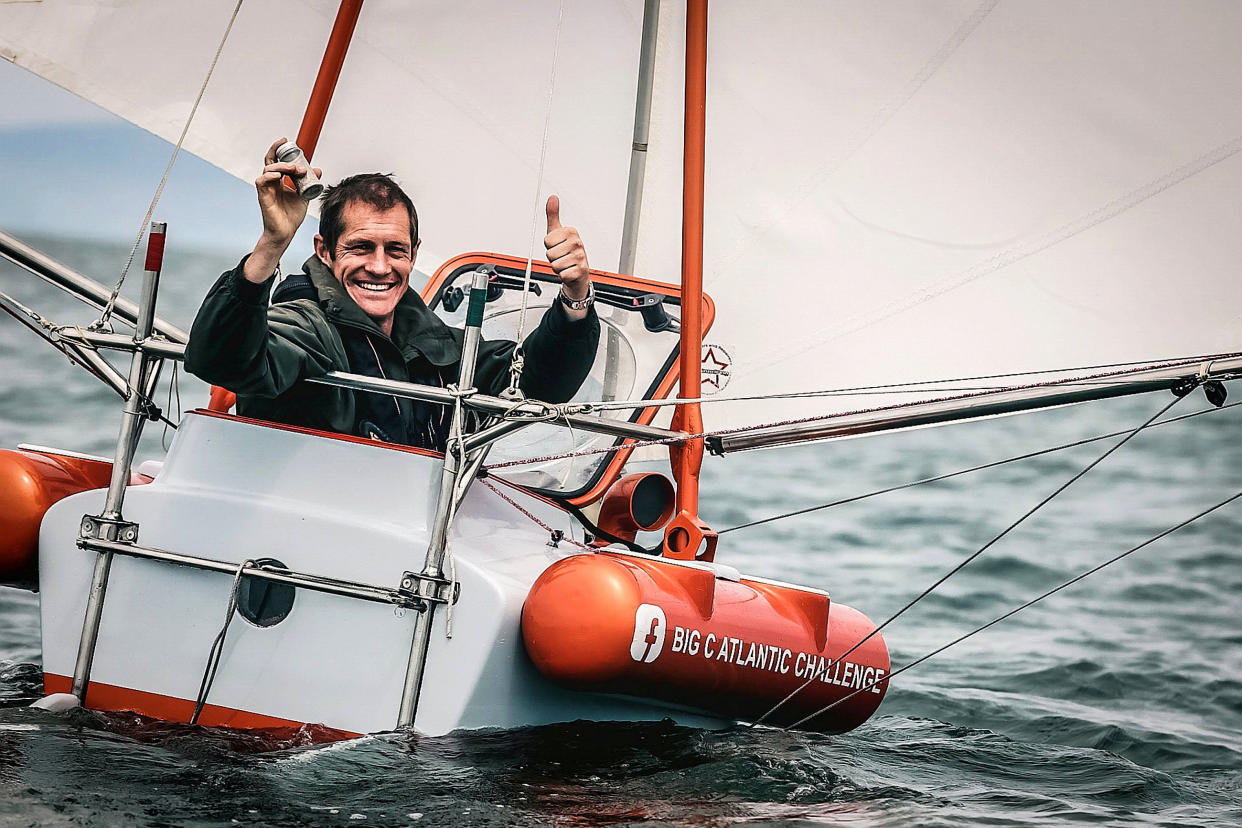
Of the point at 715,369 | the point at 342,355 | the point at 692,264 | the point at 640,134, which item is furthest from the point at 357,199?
the point at 640,134

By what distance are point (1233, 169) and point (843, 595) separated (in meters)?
4.54

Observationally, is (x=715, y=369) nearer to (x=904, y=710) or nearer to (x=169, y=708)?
(x=904, y=710)

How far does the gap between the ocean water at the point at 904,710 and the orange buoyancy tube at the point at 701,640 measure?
6.5 inches

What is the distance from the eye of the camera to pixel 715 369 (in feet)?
13.8

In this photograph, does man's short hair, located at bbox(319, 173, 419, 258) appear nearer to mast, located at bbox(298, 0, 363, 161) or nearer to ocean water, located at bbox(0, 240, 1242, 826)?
mast, located at bbox(298, 0, 363, 161)

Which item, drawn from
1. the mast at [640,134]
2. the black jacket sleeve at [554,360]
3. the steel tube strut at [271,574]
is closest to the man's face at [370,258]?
the black jacket sleeve at [554,360]

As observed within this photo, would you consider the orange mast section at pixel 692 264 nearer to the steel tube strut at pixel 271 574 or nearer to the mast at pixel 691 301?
the mast at pixel 691 301

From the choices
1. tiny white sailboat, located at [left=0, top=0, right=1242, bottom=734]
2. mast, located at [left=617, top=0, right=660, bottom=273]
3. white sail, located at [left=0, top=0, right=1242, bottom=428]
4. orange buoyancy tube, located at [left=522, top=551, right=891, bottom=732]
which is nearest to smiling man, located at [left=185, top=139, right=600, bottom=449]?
tiny white sailboat, located at [left=0, top=0, right=1242, bottom=734]

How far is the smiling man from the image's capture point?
8.36 ft

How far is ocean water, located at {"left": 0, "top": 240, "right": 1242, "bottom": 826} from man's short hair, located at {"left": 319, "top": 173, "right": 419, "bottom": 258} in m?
1.32

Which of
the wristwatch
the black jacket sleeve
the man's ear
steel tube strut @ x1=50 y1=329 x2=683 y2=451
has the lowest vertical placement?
steel tube strut @ x1=50 y1=329 x2=683 y2=451

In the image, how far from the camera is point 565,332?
3457 millimetres

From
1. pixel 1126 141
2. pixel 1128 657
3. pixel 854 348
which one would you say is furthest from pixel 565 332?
pixel 1128 657

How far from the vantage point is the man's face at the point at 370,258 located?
3.35 meters
